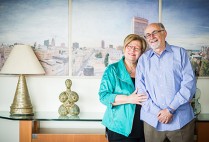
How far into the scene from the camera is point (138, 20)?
2951 mm

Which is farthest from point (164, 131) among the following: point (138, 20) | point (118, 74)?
point (138, 20)

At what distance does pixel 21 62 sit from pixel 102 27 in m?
0.87

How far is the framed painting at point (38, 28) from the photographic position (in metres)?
2.96

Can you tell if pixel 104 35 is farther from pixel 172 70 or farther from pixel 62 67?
pixel 172 70

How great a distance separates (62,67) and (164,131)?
4.50ft

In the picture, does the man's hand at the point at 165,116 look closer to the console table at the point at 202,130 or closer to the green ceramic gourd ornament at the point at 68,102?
the console table at the point at 202,130

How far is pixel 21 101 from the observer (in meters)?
2.76

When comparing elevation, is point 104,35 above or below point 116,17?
below

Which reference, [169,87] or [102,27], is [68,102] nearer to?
[102,27]

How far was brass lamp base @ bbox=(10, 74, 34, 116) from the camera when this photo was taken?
2725 mm

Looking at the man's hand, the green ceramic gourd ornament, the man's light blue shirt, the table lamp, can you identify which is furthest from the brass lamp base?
the man's hand

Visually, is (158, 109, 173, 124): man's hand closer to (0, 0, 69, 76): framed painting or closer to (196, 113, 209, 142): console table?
(196, 113, 209, 142): console table

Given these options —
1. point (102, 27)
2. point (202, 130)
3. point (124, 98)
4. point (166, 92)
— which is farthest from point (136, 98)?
point (102, 27)

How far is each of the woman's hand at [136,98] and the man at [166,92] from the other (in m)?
0.03
